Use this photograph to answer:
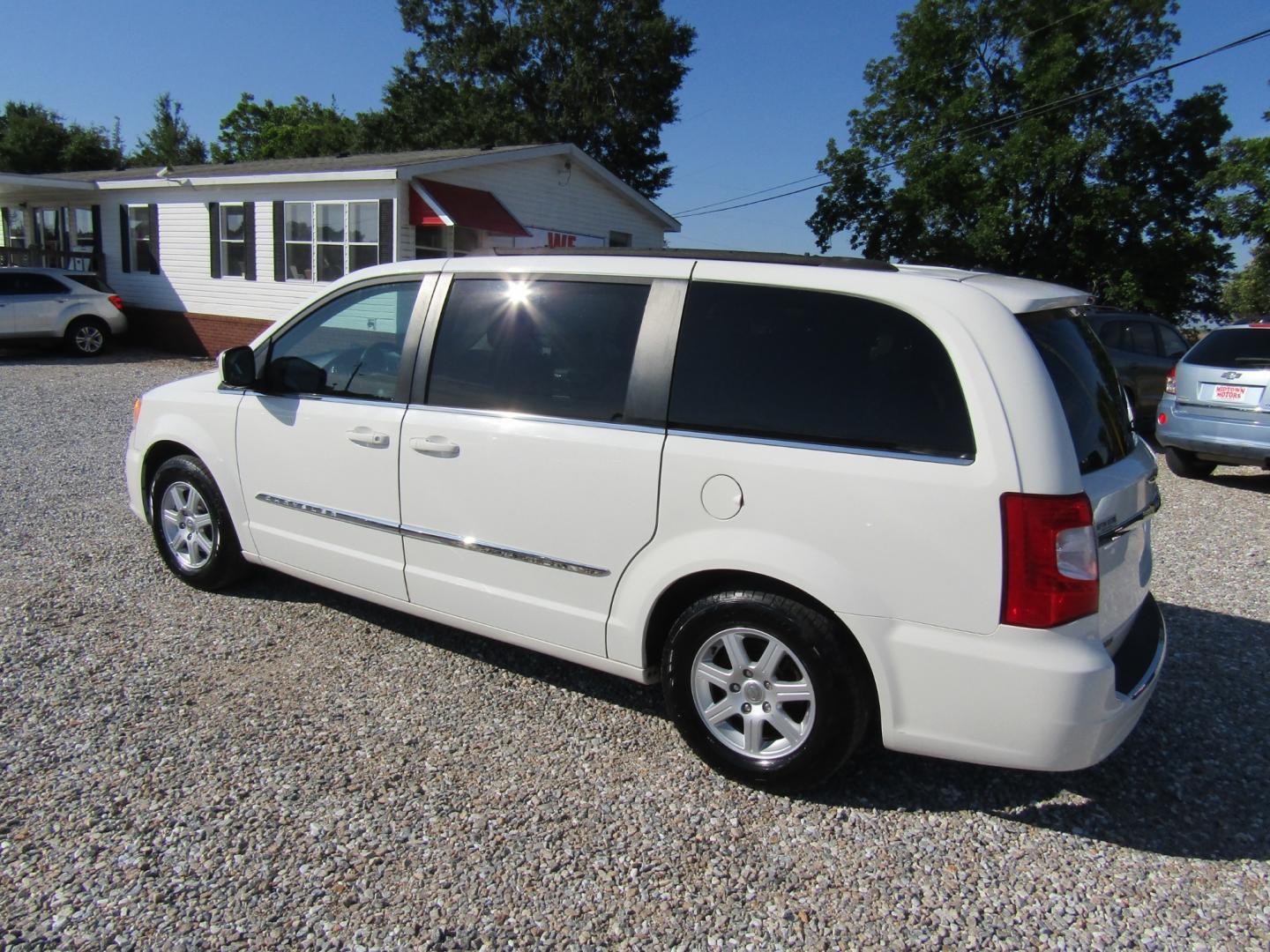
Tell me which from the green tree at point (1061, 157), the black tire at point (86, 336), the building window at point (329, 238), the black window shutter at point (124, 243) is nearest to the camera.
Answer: the building window at point (329, 238)

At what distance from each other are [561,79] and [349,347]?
36553mm

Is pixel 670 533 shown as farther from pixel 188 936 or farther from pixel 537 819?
pixel 188 936

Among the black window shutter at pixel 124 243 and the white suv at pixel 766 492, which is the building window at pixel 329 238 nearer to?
the black window shutter at pixel 124 243

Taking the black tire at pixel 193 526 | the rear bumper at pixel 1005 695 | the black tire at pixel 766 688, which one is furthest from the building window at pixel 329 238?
the rear bumper at pixel 1005 695

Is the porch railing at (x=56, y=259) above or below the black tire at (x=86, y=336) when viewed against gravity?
above

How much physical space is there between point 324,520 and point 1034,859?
9.96ft

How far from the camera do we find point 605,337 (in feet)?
10.9

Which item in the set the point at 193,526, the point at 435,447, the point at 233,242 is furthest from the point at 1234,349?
the point at 233,242

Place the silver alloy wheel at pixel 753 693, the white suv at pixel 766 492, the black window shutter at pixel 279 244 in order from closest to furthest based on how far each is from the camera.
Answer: the white suv at pixel 766 492, the silver alloy wheel at pixel 753 693, the black window shutter at pixel 279 244

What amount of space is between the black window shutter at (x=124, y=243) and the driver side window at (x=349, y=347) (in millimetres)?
17700

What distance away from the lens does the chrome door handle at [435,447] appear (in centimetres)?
354

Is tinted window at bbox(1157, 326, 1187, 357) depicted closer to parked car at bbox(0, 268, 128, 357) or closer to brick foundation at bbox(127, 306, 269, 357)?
brick foundation at bbox(127, 306, 269, 357)

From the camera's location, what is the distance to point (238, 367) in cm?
417

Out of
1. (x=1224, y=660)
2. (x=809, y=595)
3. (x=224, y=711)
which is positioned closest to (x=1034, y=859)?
(x=809, y=595)
